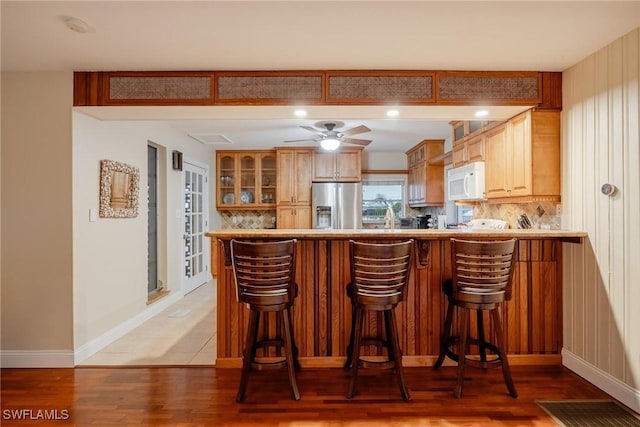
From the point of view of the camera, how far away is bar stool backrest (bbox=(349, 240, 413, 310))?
2332 mm

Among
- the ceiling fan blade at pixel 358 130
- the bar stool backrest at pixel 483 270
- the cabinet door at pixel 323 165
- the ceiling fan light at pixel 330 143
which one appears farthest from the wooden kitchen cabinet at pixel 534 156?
the cabinet door at pixel 323 165

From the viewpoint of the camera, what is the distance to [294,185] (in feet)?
20.6

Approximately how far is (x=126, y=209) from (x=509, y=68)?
3695mm

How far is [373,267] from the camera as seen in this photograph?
2.38 metres

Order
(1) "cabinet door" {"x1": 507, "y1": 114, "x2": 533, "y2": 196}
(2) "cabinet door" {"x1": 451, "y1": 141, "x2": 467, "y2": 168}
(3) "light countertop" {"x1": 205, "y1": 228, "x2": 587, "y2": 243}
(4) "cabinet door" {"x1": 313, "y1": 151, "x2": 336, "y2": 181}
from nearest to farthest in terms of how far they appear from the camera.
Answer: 1. (3) "light countertop" {"x1": 205, "y1": 228, "x2": 587, "y2": 243}
2. (1) "cabinet door" {"x1": 507, "y1": 114, "x2": 533, "y2": 196}
3. (2) "cabinet door" {"x1": 451, "y1": 141, "x2": 467, "y2": 168}
4. (4) "cabinet door" {"x1": 313, "y1": 151, "x2": 336, "y2": 181}

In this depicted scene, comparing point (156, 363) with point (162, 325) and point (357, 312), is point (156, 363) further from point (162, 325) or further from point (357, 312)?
point (357, 312)

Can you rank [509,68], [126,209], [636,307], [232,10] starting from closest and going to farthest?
[232,10] → [636,307] → [509,68] → [126,209]

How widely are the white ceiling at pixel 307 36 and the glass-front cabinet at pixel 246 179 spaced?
3.49 metres

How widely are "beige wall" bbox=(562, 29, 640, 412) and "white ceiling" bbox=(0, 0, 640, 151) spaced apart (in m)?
0.26

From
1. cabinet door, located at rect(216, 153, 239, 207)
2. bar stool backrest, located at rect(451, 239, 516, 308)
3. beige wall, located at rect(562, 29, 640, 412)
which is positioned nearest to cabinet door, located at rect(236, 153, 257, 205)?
cabinet door, located at rect(216, 153, 239, 207)

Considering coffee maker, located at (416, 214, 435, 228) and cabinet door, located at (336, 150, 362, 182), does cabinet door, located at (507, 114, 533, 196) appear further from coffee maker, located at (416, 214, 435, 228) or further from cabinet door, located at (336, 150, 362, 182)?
cabinet door, located at (336, 150, 362, 182)

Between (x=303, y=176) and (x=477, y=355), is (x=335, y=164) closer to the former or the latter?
(x=303, y=176)

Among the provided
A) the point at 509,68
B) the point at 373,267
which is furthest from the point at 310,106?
the point at 509,68

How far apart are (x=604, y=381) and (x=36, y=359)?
4205 millimetres
